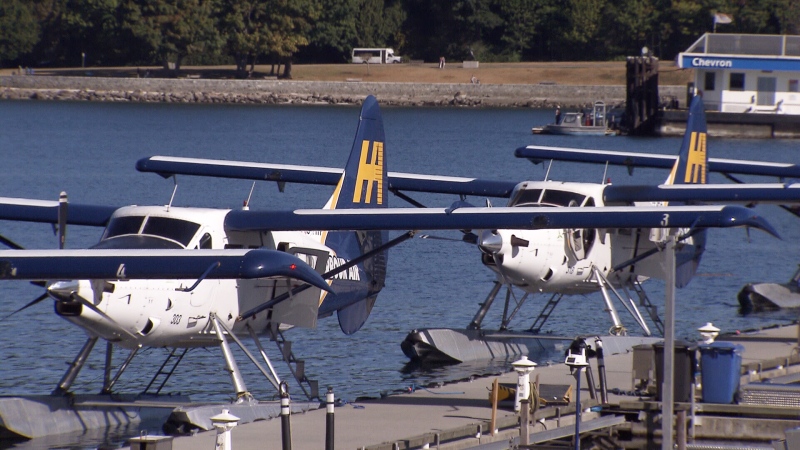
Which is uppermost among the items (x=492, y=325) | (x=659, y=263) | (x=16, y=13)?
(x=16, y=13)

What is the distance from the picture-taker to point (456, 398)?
41.7 feet

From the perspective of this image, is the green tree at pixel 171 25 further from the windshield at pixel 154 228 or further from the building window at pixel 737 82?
the windshield at pixel 154 228

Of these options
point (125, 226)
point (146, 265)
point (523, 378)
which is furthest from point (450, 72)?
point (146, 265)

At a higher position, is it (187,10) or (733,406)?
(187,10)

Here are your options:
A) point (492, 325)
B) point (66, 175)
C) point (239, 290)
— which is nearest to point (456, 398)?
point (239, 290)

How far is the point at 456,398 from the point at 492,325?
822 cm

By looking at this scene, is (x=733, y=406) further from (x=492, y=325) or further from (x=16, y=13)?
(x=16, y=13)

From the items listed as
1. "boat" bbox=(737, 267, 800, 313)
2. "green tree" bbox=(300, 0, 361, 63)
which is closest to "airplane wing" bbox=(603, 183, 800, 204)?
"boat" bbox=(737, 267, 800, 313)

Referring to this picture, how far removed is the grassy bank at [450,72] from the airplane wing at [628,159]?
2595 inches

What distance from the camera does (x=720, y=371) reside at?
12.2 metres

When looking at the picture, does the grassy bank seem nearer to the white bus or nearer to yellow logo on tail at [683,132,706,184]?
the white bus

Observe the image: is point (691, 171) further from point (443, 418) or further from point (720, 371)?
point (443, 418)

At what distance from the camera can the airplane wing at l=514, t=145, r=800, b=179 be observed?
64.2ft

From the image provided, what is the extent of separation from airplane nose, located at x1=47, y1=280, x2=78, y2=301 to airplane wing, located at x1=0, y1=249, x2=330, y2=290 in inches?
19.1
